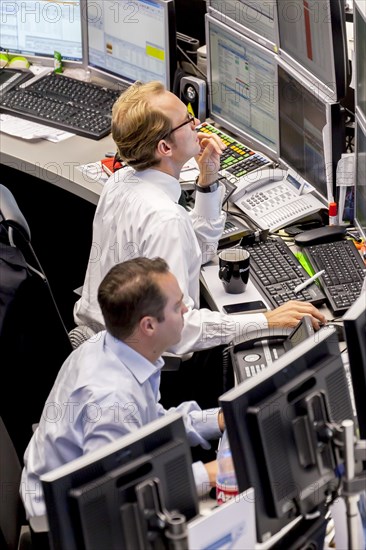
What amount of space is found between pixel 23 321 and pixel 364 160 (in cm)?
117

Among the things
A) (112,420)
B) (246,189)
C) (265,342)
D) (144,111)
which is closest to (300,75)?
(246,189)

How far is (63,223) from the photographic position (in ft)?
14.6

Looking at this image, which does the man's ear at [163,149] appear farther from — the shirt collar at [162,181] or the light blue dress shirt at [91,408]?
the light blue dress shirt at [91,408]

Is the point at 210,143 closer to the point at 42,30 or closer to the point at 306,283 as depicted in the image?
the point at 306,283

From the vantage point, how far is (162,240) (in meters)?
2.79

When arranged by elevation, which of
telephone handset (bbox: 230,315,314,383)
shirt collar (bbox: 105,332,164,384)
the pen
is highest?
shirt collar (bbox: 105,332,164,384)

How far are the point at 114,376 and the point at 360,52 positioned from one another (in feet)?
4.20

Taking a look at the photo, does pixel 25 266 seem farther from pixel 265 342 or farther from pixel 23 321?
pixel 265 342

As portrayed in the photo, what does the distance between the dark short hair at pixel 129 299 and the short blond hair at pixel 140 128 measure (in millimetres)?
615

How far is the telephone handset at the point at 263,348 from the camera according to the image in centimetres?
258

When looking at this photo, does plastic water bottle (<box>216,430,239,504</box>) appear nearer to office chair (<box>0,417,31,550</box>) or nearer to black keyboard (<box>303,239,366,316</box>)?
→ office chair (<box>0,417,31,550</box>)

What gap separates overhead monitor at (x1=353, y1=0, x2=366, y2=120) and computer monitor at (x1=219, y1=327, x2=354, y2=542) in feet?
4.09

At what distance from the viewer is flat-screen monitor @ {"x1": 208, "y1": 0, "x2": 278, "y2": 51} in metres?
3.45

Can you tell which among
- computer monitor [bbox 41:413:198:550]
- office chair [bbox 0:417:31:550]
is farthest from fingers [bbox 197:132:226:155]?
computer monitor [bbox 41:413:198:550]
